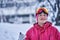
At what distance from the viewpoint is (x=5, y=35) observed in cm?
242

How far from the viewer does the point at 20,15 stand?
238 cm

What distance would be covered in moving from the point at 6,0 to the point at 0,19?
0.25 metres

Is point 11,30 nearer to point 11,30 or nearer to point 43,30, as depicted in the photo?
point 11,30

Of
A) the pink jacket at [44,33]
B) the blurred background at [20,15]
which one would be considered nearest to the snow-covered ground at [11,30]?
the blurred background at [20,15]

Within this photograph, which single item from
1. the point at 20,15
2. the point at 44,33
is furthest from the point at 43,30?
the point at 20,15

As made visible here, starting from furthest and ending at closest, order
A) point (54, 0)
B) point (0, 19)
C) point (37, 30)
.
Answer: point (0, 19)
point (54, 0)
point (37, 30)

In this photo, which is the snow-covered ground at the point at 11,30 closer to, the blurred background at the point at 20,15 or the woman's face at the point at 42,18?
the blurred background at the point at 20,15

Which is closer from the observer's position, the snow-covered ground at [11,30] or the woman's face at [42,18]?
the woman's face at [42,18]

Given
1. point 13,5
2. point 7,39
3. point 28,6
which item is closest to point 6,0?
point 13,5

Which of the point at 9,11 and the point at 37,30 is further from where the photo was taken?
the point at 9,11

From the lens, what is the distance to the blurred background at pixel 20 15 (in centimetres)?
229

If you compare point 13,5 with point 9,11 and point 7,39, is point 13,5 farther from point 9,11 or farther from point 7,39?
point 7,39

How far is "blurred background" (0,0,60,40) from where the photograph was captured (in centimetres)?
229

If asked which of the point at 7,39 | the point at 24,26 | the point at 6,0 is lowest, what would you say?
the point at 7,39
